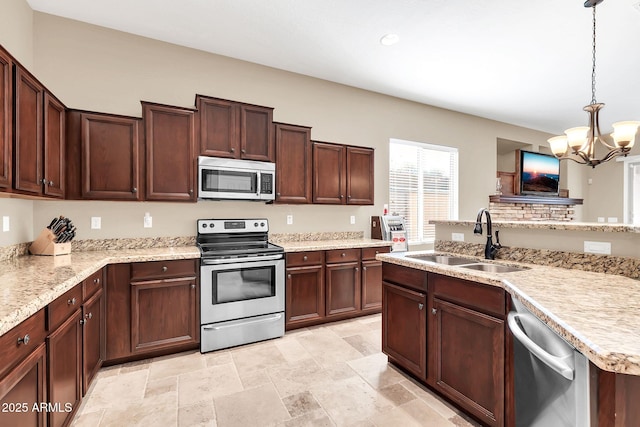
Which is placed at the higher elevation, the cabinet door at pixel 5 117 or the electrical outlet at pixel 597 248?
the cabinet door at pixel 5 117

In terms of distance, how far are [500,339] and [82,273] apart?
7.92 ft

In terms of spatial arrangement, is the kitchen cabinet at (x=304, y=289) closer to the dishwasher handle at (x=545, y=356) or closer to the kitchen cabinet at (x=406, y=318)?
the kitchen cabinet at (x=406, y=318)

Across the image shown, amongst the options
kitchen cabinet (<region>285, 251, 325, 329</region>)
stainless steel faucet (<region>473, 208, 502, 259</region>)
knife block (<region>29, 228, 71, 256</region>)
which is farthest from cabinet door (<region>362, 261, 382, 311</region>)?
knife block (<region>29, 228, 71, 256</region>)

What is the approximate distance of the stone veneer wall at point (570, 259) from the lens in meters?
1.67

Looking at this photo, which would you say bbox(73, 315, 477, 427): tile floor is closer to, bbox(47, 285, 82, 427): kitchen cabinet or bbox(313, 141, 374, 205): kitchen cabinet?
bbox(47, 285, 82, 427): kitchen cabinet

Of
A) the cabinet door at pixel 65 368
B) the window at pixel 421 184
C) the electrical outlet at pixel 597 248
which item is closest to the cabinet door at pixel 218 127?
the cabinet door at pixel 65 368

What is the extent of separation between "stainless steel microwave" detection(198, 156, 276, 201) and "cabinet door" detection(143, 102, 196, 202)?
0.12 m

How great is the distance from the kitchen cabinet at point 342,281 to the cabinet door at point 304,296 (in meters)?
0.10

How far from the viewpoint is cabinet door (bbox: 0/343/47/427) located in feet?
3.64

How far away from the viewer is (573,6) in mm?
2559

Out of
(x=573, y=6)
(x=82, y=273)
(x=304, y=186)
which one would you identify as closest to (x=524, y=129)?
(x=573, y=6)

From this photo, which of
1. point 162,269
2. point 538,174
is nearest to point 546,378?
point 162,269

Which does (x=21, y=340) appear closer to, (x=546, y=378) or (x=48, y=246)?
(x=48, y=246)

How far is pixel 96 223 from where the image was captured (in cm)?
288
